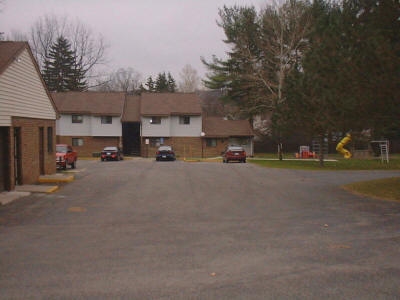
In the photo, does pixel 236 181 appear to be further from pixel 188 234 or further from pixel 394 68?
pixel 188 234

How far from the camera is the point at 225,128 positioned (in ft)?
170

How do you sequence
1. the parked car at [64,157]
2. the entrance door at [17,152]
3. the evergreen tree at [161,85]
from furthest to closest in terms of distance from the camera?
the evergreen tree at [161,85] → the parked car at [64,157] → the entrance door at [17,152]

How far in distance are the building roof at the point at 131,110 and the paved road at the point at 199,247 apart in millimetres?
35078

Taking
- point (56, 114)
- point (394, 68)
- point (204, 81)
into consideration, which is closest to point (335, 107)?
point (394, 68)

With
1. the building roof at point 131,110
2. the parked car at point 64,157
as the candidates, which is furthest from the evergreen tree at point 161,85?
the parked car at point 64,157

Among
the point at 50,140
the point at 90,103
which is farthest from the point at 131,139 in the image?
the point at 50,140

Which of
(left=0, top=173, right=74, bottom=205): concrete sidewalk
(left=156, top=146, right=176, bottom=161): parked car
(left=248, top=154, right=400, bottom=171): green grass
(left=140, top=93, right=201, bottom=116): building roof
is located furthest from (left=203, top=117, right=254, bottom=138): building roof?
(left=0, top=173, right=74, bottom=205): concrete sidewalk

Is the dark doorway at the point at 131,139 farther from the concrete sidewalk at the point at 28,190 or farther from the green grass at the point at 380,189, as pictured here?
the green grass at the point at 380,189

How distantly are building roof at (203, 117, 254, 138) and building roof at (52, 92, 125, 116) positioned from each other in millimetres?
10370

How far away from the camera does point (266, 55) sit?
46406mm

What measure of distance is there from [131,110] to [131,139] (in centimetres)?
383

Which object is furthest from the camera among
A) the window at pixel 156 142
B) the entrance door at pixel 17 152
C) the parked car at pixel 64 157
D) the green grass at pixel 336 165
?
the window at pixel 156 142

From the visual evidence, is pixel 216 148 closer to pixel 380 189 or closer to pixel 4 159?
pixel 380 189

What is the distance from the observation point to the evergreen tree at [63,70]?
63.8m
